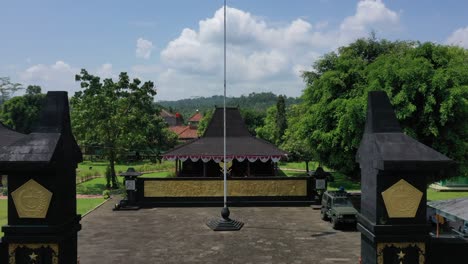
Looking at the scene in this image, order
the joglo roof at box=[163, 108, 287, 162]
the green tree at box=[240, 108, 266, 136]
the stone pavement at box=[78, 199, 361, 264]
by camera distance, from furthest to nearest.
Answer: the green tree at box=[240, 108, 266, 136] < the joglo roof at box=[163, 108, 287, 162] < the stone pavement at box=[78, 199, 361, 264]

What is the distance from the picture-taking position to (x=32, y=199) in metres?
10.1

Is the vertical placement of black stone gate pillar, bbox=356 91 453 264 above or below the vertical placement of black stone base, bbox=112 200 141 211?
above

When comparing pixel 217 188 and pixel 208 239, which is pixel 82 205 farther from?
pixel 208 239

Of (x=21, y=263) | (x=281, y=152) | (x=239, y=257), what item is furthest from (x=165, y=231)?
(x=281, y=152)

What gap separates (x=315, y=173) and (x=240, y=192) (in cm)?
519

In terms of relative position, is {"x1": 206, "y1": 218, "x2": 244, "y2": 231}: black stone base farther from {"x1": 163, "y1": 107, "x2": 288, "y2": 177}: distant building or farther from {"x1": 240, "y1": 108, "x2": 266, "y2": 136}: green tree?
{"x1": 240, "y1": 108, "x2": 266, "y2": 136}: green tree

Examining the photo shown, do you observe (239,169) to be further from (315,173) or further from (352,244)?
(352,244)

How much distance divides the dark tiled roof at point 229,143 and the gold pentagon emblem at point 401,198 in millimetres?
20963

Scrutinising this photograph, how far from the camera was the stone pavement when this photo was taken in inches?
645

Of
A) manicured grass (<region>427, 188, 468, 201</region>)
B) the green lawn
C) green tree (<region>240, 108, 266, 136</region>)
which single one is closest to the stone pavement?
the green lawn

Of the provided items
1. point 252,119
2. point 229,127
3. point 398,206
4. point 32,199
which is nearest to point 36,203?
point 32,199

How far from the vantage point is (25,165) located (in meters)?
9.79

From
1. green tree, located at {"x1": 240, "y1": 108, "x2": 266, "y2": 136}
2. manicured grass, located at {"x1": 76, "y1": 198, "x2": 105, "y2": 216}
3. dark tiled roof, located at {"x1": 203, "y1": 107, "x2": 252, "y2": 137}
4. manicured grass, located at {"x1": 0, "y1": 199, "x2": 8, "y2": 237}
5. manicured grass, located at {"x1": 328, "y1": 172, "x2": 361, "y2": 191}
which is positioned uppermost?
green tree, located at {"x1": 240, "y1": 108, "x2": 266, "y2": 136}

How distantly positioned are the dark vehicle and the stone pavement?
0.51m
